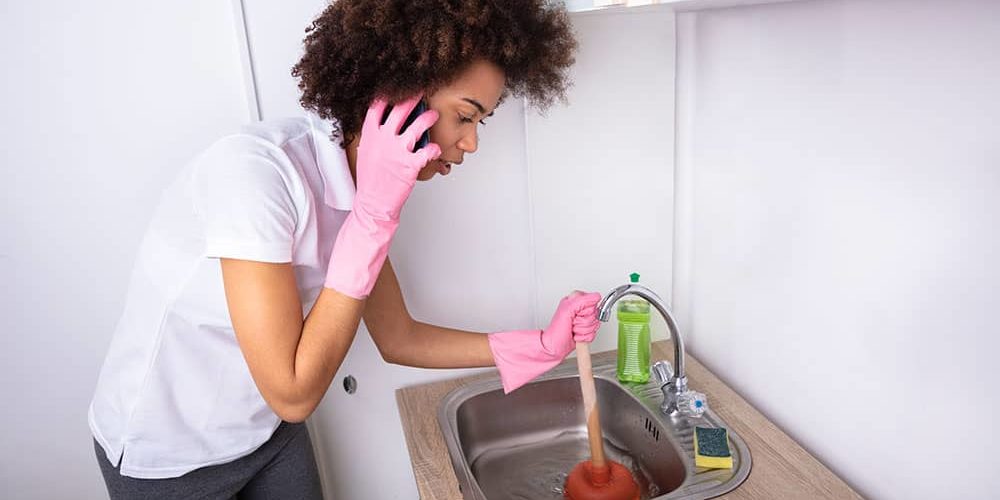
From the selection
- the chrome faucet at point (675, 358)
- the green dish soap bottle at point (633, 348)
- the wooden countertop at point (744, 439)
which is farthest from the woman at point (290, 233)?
the green dish soap bottle at point (633, 348)

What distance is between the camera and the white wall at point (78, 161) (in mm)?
1221

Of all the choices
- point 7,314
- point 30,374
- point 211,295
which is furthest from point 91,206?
point 211,295

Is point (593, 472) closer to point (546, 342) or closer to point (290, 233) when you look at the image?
point (546, 342)

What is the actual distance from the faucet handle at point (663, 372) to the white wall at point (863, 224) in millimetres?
176

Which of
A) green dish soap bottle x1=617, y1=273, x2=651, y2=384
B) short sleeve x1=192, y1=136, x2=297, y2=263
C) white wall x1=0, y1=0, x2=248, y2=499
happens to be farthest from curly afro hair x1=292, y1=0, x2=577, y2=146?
green dish soap bottle x1=617, y1=273, x2=651, y2=384

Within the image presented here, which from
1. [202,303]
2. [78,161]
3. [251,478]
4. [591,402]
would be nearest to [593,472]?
[591,402]

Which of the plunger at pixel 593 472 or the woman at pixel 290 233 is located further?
the plunger at pixel 593 472

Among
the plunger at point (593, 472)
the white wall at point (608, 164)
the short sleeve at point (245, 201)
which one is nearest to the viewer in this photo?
the short sleeve at point (245, 201)

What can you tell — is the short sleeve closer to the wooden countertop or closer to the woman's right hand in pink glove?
the woman's right hand in pink glove

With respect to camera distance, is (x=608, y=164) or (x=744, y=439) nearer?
(x=744, y=439)

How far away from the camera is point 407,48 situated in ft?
3.00

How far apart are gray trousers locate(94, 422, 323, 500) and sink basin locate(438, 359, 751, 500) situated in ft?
0.91

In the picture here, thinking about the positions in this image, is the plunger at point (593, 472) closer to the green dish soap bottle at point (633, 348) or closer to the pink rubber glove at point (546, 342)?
the pink rubber glove at point (546, 342)

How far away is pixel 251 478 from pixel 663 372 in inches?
31.6
